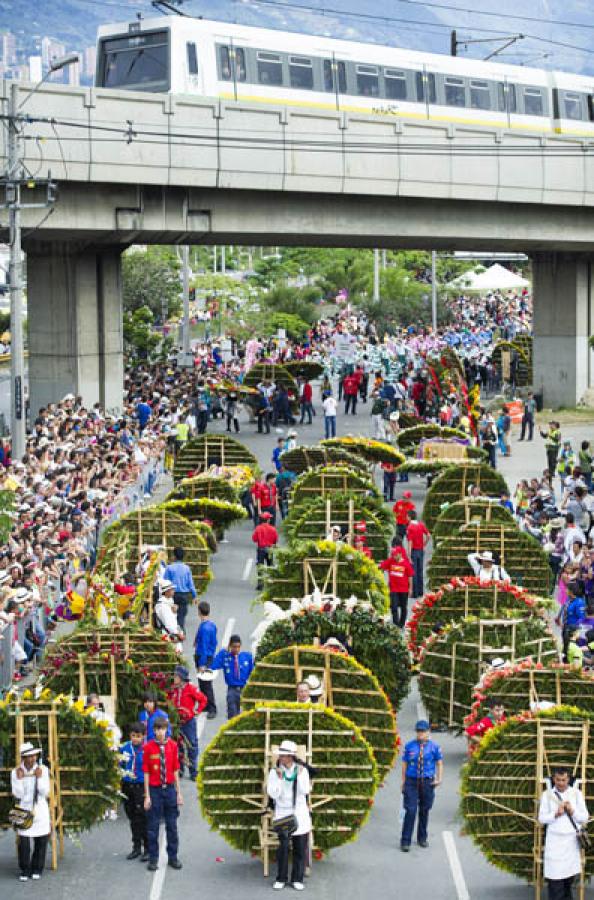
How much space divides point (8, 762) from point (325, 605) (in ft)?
15.3

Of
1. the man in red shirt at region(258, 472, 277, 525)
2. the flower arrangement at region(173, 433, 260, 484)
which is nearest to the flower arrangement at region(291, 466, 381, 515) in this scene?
the man in red shirt at region(258, 472, 277, 525)

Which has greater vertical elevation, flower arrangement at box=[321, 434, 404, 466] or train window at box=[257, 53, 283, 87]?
train window at box=[257, 53, 283, 87]

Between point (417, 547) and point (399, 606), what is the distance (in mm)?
2172

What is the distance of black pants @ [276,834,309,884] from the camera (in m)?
14.4

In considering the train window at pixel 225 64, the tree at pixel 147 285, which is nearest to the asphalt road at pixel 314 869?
the train window at pixel 225 64

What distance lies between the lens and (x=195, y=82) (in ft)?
131

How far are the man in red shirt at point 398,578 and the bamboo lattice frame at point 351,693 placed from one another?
6.63 metres

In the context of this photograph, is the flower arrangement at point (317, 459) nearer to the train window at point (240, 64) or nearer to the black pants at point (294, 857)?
the train window at point (240, 64)

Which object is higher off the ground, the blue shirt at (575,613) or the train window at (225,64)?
the train window at (225,64)

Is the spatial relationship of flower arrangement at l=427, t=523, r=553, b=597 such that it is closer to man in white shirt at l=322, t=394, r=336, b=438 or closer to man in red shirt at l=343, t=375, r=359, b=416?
man in white shirt at l=322, t=394, r=336, b=438

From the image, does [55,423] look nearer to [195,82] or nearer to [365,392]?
[195,82]

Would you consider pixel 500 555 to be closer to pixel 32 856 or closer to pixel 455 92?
pixel 32 856

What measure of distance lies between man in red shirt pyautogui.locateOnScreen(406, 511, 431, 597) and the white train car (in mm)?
16578

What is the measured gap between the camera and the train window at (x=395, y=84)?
44.8 metres
